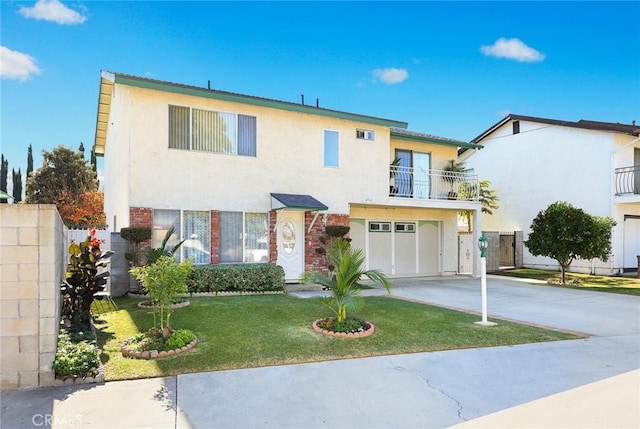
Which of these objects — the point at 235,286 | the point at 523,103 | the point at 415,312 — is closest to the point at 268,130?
the point at 235,286

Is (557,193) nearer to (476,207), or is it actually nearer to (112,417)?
(476,207)

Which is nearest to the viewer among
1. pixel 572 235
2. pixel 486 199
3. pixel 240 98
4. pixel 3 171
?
pixel 240 98

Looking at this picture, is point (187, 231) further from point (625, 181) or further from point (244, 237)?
point (625, 181)

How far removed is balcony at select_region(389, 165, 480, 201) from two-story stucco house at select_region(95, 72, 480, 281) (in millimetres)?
69

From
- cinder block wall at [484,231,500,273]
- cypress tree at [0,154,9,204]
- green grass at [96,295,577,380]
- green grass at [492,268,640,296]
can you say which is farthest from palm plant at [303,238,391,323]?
cypress tree at [0,154,9,204]

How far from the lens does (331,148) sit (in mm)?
14734

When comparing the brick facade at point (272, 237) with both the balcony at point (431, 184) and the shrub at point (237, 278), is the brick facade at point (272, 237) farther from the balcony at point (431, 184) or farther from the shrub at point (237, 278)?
the balcony at point (431, 184)

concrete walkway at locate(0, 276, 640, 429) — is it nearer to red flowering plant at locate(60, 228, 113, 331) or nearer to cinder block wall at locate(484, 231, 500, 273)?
red flowering plant at locate(60, 228, 113, 331)

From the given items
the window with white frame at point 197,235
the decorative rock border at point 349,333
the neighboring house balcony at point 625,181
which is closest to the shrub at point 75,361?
the decorative rock border at point 349,333

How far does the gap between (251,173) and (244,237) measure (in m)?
2.10

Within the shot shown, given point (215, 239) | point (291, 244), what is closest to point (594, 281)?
point (291, 244)

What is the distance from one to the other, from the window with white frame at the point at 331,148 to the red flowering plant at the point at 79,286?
8.87 m

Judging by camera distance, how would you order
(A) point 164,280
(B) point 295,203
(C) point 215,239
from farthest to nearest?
(B) point 295,203 < (C) point 215,239 < (A) point 164,280

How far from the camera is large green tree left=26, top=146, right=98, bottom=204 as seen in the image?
28.3m
